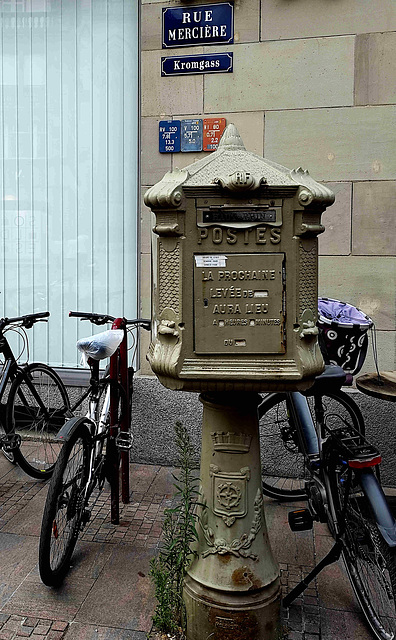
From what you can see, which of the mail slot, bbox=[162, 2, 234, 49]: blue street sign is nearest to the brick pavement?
the mail slot

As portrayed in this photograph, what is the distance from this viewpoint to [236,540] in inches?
113

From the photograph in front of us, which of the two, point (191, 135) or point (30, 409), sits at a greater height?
point (191, 135)

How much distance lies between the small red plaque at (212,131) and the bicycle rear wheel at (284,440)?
2117 millimetres

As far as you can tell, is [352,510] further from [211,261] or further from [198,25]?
[198,25]

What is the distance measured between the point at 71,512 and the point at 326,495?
4.70ft

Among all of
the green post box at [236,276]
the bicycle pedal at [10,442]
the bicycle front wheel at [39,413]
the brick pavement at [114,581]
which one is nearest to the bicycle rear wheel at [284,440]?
the brick pavement at [114,581]

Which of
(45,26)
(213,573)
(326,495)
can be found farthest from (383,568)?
(45,26)

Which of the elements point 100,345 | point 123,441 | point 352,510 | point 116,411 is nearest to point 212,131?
point 100,345

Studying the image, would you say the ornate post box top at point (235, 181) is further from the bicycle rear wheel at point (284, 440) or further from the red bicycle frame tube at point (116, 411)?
the bicycle rear wheel at point (284, 440)

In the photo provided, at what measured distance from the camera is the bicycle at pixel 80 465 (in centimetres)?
336

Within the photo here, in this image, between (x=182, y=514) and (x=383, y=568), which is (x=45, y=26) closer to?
(x=182, y=514)

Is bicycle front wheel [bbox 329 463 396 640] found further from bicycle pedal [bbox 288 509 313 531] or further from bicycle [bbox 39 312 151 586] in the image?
bicycle [bbox 39 312 151 586]

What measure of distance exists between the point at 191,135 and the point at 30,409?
264 centimetres

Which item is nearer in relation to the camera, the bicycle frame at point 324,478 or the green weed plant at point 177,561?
the bicycle frame at point 324,478
